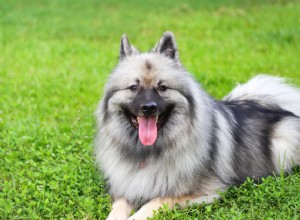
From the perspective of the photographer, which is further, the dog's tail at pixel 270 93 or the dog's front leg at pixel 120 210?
the dog's tail at pixel 270 93

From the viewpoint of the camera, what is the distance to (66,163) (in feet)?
17.3

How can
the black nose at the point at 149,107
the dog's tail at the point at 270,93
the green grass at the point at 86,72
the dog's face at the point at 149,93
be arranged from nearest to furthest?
the black nose at the point at 149,107
the dog's face at the point at 149,93
the green grass at the point at 86,72
the dog's tail at the point at 270,93

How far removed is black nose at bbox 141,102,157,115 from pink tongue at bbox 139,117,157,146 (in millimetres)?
112

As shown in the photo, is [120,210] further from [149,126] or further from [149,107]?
[149,107]

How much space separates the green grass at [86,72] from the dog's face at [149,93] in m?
0.73

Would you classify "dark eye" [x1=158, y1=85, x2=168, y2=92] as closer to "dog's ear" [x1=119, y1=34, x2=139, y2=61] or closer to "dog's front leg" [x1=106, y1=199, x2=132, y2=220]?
"dog's ear" [x1=119, y1=34, x2=139, y2=61]

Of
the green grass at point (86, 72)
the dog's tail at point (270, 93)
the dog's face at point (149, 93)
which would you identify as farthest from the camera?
the dog's tail at point (270, 93)

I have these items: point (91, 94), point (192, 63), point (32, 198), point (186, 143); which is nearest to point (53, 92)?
point (91, 94)

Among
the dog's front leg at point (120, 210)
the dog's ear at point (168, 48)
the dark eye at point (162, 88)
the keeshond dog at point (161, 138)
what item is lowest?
the dog's front leg at point (120, 210)

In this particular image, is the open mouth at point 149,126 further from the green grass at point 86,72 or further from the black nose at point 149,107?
the green grass at point 86,72

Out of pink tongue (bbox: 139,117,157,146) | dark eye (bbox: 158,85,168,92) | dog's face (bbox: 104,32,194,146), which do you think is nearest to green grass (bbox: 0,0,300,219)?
pink tongue (bbox: 139,117,157,146)

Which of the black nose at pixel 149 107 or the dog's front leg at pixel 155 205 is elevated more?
the black nose at pixel 149 107

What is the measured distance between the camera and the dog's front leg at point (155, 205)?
13.6ft

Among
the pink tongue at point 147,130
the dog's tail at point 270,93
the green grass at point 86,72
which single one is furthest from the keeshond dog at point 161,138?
the dog's tail at point 270,93
